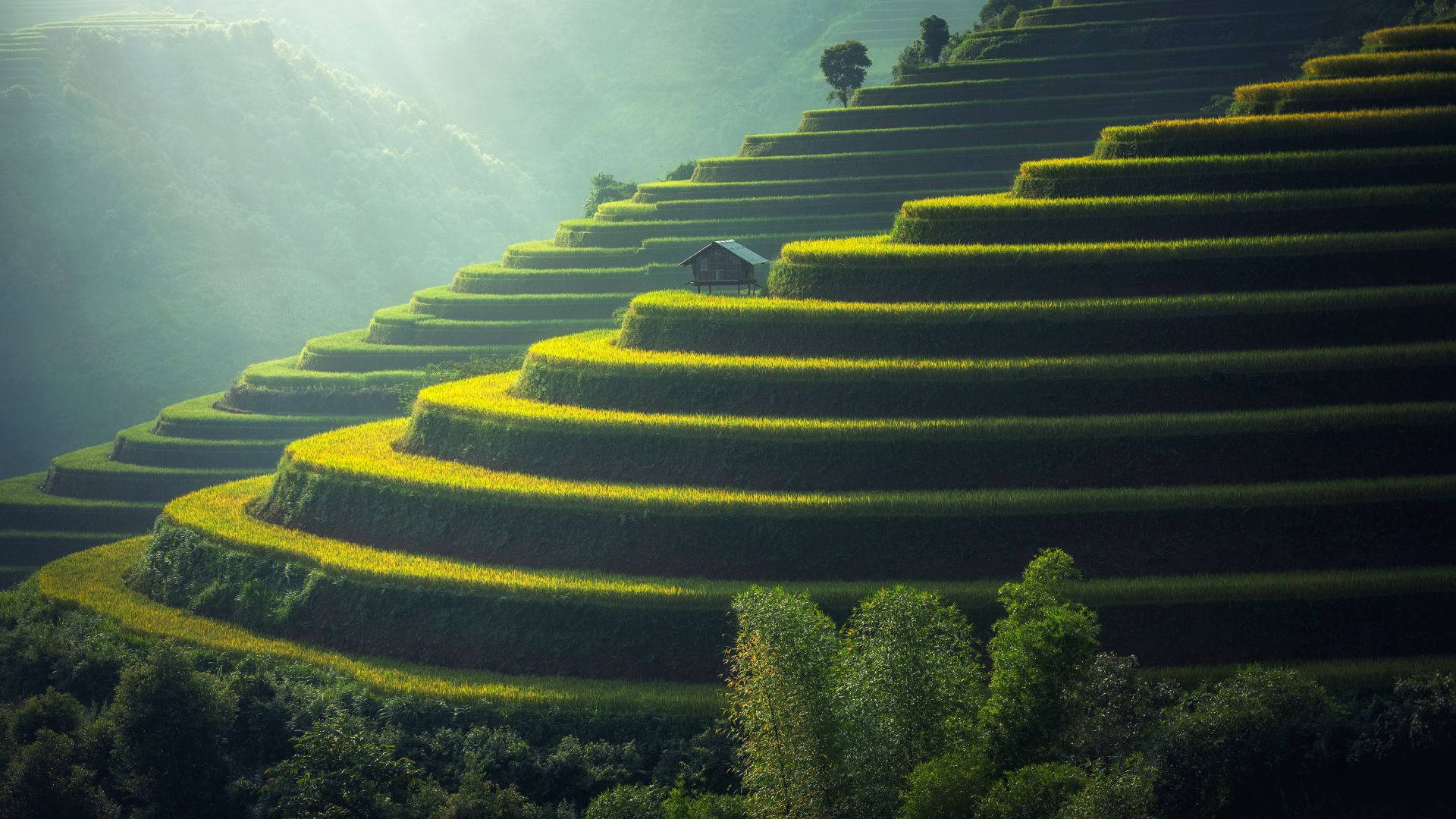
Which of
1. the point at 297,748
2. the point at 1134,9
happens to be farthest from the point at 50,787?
the point at 1134,9

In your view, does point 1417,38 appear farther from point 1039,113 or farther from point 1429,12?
point 1039,113

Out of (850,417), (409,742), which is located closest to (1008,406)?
(850,417)

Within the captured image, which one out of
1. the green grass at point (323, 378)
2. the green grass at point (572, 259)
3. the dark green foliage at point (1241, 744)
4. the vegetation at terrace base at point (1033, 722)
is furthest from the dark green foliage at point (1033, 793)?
the green grass at point (323, 378)

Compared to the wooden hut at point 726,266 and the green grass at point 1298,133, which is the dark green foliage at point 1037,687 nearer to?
the green grass at point 1298,133

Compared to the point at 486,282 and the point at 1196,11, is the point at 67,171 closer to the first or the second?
the point at 486,282

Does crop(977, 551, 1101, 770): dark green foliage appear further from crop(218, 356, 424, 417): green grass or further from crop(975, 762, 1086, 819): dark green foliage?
crop(218, 356, 424, 417): green grass

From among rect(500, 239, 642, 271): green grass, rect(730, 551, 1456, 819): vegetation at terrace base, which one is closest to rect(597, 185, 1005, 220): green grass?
A: rect(500, 239, 642, 271): green grass
